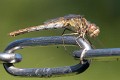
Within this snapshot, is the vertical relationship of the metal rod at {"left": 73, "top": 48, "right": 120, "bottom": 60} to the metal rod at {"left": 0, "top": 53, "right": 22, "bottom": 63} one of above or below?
below

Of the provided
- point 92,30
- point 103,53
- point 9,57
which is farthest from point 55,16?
point 103,53

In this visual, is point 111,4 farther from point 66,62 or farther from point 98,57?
point 98,57

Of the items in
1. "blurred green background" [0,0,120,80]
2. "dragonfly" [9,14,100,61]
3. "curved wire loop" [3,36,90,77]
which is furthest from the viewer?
"blurred green background" [0,0,120,80]

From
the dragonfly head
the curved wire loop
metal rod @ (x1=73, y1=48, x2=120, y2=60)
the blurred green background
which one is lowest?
metal rod @ (x1=73, y1=48, x2=120, y2=60)

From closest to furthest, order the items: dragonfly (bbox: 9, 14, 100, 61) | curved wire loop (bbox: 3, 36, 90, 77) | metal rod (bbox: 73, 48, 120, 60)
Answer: metal rod (bbox: 73, 48, 120, 60), curved wire loop (bbox: 3, 36, 90, 77), dragonfly (bbox: 9, 14, 100, 61)

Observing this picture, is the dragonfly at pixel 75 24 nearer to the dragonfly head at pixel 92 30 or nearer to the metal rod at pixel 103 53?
the dragonfly head at pixel 92 30

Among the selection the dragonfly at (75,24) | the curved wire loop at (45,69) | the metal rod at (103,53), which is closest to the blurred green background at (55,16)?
the dragonfly at (75,24)

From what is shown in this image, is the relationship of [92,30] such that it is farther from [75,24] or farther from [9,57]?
[9,57]

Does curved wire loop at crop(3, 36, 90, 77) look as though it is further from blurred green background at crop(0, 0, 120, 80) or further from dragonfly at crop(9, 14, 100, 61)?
blurred green background at crop(0, 0, 120, 80)

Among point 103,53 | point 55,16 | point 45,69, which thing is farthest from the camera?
point 55,16

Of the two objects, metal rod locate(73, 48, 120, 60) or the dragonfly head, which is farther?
the dragonfly head

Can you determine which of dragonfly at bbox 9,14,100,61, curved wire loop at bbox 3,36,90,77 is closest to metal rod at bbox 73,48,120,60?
curved wire loop at bbox 3,36,90,77
